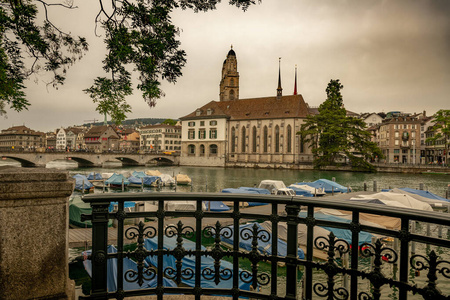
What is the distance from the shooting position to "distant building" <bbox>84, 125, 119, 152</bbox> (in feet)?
407

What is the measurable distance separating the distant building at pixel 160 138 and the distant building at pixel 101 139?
1178 cm

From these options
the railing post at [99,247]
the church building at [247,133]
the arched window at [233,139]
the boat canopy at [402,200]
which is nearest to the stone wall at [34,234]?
the railing post at [99,247]

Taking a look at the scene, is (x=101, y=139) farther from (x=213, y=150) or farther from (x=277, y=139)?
(x=277, y=139)

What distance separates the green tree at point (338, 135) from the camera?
58.7m

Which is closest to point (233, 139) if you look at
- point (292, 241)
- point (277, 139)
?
point (277, 139)

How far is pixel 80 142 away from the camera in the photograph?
141000mm

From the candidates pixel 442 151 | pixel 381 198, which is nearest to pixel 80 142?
pixel 442 151

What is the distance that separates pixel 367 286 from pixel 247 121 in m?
77.5

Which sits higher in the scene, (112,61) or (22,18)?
(22,18)

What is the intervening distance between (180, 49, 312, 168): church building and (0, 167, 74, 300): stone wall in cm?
7289

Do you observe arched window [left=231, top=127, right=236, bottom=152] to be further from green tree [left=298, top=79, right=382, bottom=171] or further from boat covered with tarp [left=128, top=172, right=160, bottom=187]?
boat covered with tarp [left=128, top=172, right=160, bottom=187]

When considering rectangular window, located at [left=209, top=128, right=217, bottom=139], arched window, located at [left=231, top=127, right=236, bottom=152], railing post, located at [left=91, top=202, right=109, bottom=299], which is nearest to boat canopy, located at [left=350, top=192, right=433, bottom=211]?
railing post, located at [left=91, top=202, right=109, bottom=299]

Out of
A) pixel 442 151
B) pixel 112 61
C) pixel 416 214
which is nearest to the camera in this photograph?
pixel 416 214

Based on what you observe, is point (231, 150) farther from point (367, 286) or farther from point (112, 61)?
point (112, 61)
